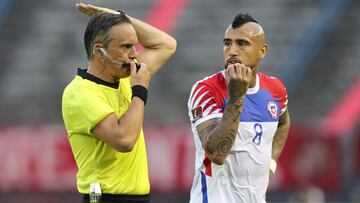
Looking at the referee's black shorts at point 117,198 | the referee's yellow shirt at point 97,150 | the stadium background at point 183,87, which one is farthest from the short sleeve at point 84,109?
the stadium background at point 183,87

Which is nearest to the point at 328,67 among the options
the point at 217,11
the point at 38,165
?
the point at 217,11

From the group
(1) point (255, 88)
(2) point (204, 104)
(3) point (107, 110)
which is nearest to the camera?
(3) point (107, 110)

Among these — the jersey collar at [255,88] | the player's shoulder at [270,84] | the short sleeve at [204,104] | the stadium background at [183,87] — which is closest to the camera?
the short sleeve at [204,104]

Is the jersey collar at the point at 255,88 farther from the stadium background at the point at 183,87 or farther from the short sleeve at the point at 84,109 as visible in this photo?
the stadium background at the point at 183,87

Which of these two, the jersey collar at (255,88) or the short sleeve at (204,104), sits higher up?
the jersey collar at (255,88)

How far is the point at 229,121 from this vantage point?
17.2 ft

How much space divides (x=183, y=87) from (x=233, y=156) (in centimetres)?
986

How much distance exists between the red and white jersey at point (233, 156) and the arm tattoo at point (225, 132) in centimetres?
17

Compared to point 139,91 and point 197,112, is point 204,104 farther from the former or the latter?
point 139,91

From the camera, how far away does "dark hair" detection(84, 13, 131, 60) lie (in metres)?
5.16

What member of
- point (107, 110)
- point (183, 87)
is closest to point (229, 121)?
point (107, 110)

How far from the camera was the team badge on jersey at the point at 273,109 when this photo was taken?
571 centimetres

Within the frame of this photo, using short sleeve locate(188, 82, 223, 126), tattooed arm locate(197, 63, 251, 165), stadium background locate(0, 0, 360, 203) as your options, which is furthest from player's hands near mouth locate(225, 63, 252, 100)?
stadium background locate(0, 0, 360, 203)

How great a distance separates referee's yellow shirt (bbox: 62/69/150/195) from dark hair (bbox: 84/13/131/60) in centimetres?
19
